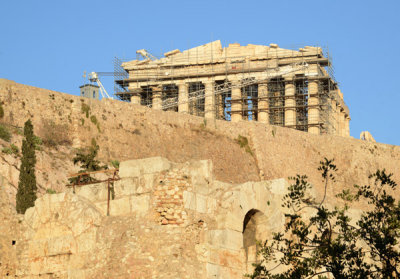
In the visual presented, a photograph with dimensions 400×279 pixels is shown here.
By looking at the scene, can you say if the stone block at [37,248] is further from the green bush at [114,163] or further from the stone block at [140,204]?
the green bush at [114,163]

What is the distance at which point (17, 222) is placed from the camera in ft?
47.0

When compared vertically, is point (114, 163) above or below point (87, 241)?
above

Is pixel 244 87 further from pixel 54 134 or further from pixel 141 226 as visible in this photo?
pixel 141 226

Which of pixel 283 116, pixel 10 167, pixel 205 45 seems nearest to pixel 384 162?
pixel 283 116

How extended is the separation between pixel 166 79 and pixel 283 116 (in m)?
8.06

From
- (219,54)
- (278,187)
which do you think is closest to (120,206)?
(278,187)

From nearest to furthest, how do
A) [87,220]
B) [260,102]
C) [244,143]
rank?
[87,220] → [244,143] → [260,102]

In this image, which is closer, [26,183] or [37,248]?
[37,248]

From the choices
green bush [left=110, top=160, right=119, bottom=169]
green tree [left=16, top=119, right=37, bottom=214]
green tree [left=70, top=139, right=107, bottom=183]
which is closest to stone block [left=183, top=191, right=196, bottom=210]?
green tree [left=16, top=119, right=37, bottom=214]

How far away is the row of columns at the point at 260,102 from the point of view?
54844 millimetres

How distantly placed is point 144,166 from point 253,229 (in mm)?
2396

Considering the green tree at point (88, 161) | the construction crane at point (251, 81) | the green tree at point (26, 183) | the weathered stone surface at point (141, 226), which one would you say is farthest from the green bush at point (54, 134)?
the construction crane at point (251, 81)

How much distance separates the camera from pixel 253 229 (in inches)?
586

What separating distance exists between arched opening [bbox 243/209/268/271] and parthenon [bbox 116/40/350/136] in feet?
131
